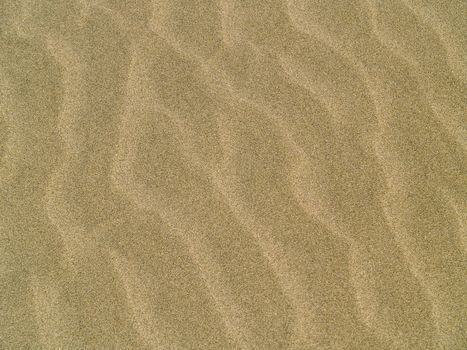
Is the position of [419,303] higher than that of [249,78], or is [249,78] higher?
[249,78]

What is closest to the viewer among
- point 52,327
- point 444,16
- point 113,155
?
point 52,327

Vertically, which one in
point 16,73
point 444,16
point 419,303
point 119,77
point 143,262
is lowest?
point 419,303

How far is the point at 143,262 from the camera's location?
4.62 feet

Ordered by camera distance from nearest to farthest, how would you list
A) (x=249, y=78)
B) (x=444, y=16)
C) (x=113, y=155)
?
(x=113, y=155), (x=249, y=78), (x=444, y=16)

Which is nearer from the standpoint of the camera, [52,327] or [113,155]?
[52,327]

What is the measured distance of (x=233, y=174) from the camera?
1523 millimetres

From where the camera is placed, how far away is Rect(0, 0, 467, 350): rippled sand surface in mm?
1352

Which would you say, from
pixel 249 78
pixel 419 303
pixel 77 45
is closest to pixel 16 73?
pixel 77 45

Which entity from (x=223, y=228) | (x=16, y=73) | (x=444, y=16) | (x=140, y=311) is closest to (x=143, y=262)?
(x=140, y=311)

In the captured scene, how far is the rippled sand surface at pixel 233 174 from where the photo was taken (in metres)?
1.35

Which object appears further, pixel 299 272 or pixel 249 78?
pixel 249 78

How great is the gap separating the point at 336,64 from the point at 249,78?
29 cm

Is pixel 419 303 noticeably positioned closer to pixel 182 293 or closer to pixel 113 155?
pixel 182 293

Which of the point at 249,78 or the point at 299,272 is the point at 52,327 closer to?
the point at 299,272
